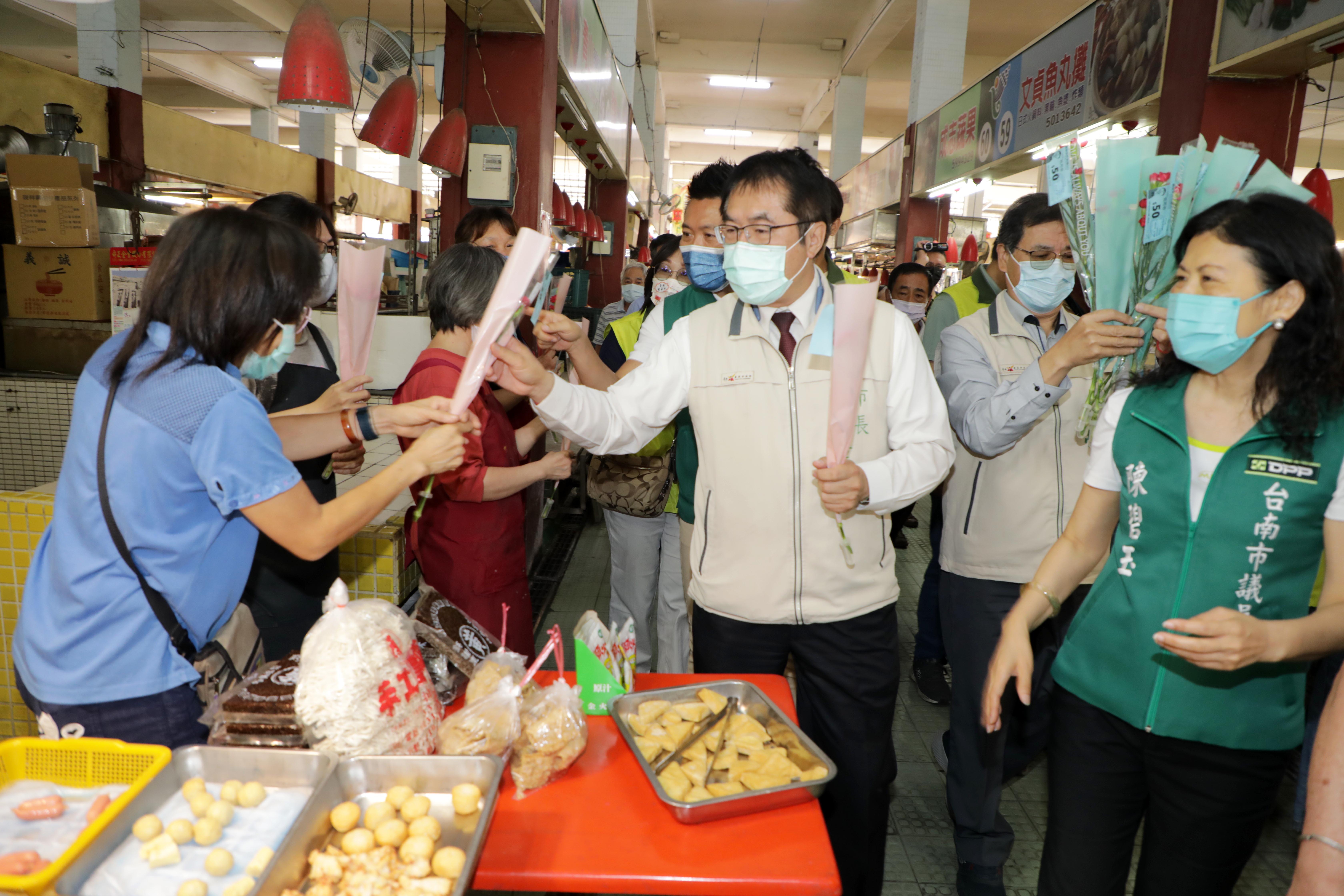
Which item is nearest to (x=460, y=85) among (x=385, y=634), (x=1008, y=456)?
(x=1008, y=456)

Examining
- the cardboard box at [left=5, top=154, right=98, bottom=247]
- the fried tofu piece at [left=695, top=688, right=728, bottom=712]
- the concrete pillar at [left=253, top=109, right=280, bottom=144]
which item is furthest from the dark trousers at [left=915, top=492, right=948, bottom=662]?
the concrete pillar at [left=253, top=109, right=280, bottom=144]

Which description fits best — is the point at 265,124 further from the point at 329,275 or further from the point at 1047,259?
the point at 1047,259

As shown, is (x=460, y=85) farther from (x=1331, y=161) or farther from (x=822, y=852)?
(x=1331, y=161)

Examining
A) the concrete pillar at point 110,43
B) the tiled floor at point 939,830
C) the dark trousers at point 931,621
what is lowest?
the tiled floor at point 939,830

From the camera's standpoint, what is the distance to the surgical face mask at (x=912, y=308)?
600cm

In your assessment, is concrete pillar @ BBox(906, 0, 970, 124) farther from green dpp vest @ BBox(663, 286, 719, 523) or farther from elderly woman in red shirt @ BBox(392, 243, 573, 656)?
elderly woman in red shirt @ BBox(392, 243, 573, 656)

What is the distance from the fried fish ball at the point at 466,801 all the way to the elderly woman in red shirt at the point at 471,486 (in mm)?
1075

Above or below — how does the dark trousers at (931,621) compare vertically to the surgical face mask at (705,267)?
below

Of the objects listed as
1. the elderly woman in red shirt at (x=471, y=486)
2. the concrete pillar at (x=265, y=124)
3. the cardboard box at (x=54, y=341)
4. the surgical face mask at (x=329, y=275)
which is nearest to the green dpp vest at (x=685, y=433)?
the elderly woman in red shirt at (x=471, y=486)

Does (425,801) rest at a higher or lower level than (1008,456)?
lower

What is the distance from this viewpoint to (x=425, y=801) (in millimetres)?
1322

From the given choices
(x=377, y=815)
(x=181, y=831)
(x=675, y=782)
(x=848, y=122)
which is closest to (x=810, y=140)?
(x=848, y=122)

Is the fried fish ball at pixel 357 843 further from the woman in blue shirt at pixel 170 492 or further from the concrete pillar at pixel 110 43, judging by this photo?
the concrete pillar at pixel 110 43

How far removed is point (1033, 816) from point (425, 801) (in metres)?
2.49
